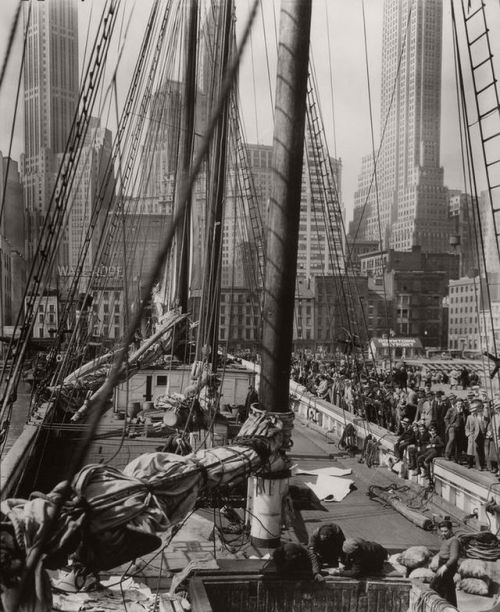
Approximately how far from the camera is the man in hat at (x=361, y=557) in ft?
18.9

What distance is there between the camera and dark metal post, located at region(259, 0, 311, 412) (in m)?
6.10

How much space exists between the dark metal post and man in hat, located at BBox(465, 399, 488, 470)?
6.21m

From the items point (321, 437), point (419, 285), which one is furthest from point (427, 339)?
point (321, 437)

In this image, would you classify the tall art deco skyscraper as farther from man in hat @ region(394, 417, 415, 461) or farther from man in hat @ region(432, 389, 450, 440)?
man in hat @ region(394, 417, 415, 461)

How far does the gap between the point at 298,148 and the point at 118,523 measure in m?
3.89

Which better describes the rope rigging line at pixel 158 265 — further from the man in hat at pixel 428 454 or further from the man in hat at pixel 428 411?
the man in hat at pixel 428 411

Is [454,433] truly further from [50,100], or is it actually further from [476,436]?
[50,100]

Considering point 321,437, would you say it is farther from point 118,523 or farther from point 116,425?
point 118,523

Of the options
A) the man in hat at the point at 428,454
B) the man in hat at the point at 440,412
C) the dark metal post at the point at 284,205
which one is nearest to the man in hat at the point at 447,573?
the dark metal post at the point at 284,205

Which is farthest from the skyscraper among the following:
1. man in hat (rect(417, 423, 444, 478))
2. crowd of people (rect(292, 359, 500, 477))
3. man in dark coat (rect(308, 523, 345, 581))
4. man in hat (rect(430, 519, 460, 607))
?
man in hat (rect(430, 519, 460, 607))

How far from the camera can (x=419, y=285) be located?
112188mm

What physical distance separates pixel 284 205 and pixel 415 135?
6137 inches

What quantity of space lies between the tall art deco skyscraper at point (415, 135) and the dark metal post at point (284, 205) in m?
144

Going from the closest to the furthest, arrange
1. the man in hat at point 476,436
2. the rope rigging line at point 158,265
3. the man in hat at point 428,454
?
the rope rigging line at point 158,265
the man in hat at point 428,454
the man in hat at point 476,436
